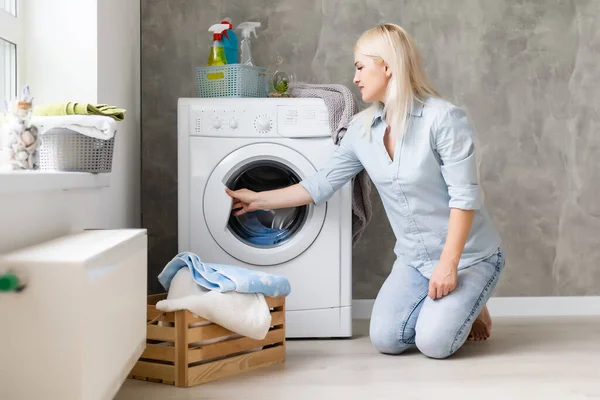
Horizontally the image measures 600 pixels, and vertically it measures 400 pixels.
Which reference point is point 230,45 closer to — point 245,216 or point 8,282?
point 245,216

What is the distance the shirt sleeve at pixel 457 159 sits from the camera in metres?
2.41

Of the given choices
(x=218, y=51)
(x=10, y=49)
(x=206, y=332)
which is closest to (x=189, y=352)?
(x=206, y=332)

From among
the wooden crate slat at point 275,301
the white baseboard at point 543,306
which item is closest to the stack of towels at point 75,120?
the wooden crate slat at point 275,301

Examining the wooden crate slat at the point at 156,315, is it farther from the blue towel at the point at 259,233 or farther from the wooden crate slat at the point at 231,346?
the blue towel at the point at 259,233

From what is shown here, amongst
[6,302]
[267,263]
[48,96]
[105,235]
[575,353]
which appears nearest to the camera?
[6,302]

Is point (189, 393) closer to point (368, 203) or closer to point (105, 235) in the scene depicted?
point (105, 235)

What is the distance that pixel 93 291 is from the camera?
4.16 feet

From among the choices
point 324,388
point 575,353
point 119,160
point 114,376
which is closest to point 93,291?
point 114,376

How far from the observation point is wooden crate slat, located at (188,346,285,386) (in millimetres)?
2090

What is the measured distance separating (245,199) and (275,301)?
446 mm

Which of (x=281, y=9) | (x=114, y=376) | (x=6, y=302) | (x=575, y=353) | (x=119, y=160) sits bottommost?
(x=575, y=353)

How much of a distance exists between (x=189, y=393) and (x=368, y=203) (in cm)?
108

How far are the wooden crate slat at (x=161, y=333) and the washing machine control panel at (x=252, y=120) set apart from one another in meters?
0.81

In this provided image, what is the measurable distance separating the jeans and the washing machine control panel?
2.00ft
